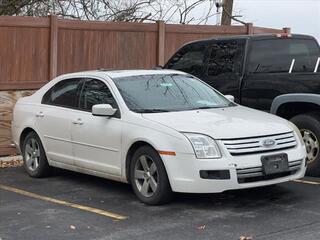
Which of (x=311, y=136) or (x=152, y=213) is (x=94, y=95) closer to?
(x=152, y=213)

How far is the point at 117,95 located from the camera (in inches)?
301

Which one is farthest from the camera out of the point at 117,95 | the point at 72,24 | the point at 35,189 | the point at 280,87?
the point at 72,24

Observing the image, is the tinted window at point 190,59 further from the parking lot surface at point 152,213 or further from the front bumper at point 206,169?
the front bumper at point 206,169

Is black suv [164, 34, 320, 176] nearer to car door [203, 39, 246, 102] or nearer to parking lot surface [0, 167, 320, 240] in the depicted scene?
car door [203, 39, 246, 102]

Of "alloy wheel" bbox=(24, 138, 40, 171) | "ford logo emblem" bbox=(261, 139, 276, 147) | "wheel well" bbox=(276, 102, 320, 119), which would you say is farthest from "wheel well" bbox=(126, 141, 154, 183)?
"wheel well" bbox=(276, 102, 320, 119)

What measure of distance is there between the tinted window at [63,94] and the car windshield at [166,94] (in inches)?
32.1

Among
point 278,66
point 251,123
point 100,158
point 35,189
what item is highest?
point 278,66

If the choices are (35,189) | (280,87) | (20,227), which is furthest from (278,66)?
(20,227)

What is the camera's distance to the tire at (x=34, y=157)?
349 inches

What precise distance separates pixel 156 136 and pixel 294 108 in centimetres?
272

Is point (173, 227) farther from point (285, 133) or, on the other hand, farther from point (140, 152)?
point (285, 133)

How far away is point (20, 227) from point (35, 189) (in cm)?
195

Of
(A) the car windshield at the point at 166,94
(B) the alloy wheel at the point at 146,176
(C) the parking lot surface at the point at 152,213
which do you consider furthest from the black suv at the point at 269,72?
(B) the alloy wheel at the point at 146,176

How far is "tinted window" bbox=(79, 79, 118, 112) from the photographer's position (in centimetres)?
787
